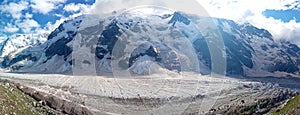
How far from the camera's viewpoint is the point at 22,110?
319 ft

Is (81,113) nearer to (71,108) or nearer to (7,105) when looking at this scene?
(71,108)

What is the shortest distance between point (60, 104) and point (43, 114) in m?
53.3

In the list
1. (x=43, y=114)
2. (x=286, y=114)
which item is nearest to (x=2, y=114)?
(x=43, y=114)

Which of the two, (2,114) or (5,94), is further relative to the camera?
(5,94)

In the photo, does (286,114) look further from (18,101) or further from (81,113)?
(81,113)

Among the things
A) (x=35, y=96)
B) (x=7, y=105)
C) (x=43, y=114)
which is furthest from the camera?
(x=35, y=96)

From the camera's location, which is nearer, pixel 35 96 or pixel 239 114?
pixel 35 96

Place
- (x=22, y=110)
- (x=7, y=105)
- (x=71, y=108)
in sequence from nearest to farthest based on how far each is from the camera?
1. (x=7, y=105)
2. (x=22, y=110)
3. (x=71, y=108)

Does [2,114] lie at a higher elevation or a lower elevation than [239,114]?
higher

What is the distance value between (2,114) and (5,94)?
640 inches

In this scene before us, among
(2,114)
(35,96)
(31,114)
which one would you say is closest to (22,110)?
(31,114)

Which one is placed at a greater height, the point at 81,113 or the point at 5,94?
the point at 5,94

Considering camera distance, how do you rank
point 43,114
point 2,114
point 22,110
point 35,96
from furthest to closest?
A: point 35,96
point 43,114
point 22,110
point 2,114

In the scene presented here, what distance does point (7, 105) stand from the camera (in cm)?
9094
